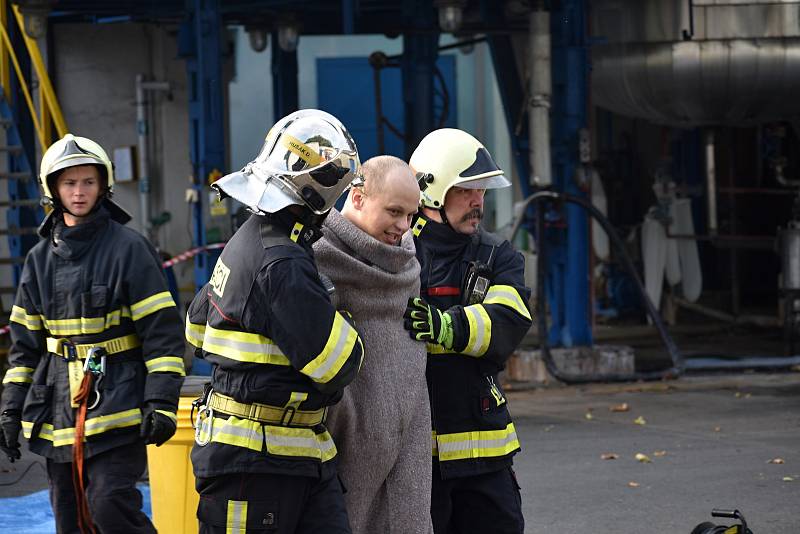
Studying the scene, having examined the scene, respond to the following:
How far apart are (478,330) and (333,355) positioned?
0.78 metres

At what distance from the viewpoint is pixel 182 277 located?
15.8m

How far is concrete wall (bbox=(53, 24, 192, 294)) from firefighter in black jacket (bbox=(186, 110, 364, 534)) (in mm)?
12162

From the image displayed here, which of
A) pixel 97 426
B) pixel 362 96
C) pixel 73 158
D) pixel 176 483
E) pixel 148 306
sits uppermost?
pixel 362 96

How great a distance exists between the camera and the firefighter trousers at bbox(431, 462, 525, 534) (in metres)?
4.50

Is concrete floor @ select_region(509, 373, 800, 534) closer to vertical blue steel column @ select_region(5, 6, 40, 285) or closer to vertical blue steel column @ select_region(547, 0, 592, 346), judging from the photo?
vertical blue steel column @ select_region(547, 0, 592, 346)

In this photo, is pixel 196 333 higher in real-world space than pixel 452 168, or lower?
lower

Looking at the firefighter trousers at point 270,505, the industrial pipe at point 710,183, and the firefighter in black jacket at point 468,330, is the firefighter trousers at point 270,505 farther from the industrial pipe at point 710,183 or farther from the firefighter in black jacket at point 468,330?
the industrial pipe at point 710,183

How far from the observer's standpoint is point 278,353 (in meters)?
3.77

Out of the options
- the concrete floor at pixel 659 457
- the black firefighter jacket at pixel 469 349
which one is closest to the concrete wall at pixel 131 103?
the concrete floor at pixel 659 457

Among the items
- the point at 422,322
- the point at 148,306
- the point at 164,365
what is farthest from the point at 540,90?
the point at 422,322

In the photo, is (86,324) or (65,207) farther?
(65,207)

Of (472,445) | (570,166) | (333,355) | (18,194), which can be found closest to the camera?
(333,355)

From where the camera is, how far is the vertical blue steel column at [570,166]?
37.1 ft

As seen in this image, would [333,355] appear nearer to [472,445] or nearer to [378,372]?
[378,372]
